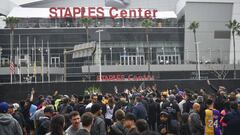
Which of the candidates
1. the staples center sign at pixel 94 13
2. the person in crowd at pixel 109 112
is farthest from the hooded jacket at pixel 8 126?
the staples center sign at pixel 94 13

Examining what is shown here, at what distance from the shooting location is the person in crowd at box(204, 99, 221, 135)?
11664 millimetres

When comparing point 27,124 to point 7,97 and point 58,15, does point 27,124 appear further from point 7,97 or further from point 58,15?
point 58,15

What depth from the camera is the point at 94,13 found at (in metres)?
95.4

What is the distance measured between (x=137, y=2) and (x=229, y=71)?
32.7 meters

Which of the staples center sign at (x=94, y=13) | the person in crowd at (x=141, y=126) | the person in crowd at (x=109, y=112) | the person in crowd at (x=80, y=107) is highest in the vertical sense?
the staples center sign at (x=94, y=13)

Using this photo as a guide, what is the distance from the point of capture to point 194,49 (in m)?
91.5

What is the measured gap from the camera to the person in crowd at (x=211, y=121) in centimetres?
1166

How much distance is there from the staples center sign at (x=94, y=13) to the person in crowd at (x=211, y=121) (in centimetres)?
8362

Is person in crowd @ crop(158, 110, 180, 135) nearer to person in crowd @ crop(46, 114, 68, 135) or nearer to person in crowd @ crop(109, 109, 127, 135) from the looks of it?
person in crowd @ crop(109, 109, 127, 135)

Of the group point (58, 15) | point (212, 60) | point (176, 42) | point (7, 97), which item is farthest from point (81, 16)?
point (7, 97)

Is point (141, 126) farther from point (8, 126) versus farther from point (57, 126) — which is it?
point (8, 126)

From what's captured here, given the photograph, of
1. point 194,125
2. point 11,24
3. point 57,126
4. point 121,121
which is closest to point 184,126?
point 194,125

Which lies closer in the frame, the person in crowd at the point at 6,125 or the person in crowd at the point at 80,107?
the person in crowd at the point at 6,125

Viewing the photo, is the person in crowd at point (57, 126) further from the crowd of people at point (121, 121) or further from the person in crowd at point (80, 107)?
the person in crowd at point (80, 107)
